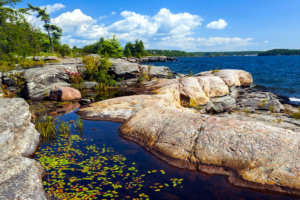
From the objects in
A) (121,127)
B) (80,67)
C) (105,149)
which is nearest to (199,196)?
(105,149)

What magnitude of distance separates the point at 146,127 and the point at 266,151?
5.31 m

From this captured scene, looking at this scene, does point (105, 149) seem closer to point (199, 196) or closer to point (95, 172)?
point (95, 172)

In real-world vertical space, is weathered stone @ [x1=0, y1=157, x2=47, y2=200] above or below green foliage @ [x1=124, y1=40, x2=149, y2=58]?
below

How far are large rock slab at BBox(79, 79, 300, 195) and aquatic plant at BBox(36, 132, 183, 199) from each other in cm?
136

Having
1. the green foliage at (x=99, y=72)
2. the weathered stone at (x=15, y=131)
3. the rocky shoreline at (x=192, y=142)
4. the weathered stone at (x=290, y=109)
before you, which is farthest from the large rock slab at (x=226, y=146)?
the green foliage at (x=99, y=72)

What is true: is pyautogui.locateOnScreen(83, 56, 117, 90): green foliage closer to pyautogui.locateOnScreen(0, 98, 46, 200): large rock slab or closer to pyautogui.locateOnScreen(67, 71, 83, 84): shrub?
pyautogui.locateOnScreen(67, 71, 83, 84): shrub

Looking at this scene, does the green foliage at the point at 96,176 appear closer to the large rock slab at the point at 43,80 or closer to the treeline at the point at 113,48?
the large rock slab at the point at 43,80

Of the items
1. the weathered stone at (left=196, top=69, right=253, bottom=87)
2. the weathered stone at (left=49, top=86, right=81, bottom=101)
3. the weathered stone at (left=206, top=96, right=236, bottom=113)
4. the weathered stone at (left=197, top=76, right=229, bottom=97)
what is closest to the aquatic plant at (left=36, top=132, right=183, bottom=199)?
the weathered stone at (left=206, top=96, right=236, bottom=113)

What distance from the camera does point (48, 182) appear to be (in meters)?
6.48

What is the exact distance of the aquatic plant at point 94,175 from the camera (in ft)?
19.8

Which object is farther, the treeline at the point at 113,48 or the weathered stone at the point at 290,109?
the treeline at the point at 113,48

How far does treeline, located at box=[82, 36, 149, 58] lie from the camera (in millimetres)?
51719

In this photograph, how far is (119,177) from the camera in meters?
6.86

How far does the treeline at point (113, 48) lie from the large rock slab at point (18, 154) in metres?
24.4
